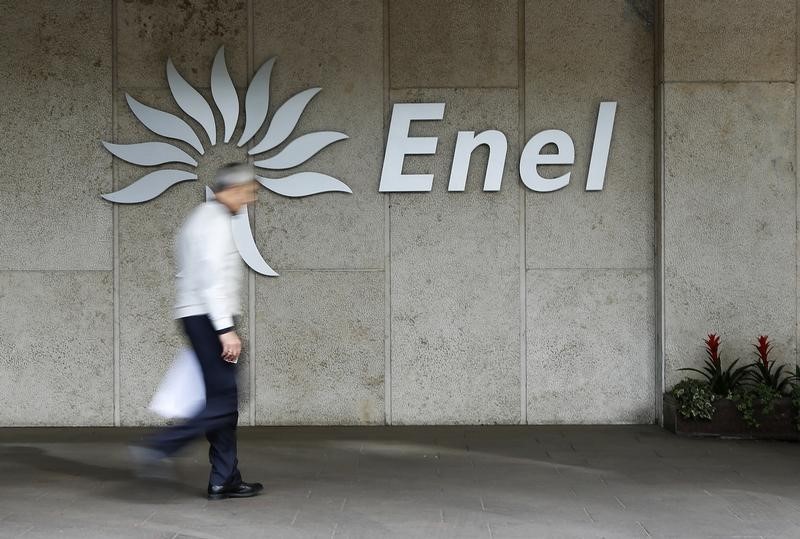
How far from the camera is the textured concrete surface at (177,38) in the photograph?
837 centimetres

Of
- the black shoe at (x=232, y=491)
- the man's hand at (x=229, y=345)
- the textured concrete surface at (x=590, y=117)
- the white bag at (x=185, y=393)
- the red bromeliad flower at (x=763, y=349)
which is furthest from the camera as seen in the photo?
the textured concrete surface at (x=590, y=117)

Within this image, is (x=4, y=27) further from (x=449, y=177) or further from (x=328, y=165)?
(x=449, y=177)

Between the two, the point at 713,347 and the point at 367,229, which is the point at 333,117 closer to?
the point at 367,229

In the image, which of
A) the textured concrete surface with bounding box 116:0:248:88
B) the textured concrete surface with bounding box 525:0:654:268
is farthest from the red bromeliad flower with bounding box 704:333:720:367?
the textured concrete surface with bounding box 116:0:248:88

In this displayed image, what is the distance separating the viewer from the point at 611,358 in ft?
27.5

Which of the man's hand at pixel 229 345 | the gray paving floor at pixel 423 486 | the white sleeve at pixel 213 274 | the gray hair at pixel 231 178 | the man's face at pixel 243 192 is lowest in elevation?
the gray paving floor at pixel 423 486

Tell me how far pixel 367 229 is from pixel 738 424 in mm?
3246

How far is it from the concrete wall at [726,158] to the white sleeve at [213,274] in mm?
4002

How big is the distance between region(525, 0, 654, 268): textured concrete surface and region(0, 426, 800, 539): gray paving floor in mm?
1496

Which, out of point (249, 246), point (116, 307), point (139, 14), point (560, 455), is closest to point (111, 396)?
point (116, 307)

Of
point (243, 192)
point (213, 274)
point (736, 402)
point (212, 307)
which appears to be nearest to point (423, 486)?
point (212, 307)

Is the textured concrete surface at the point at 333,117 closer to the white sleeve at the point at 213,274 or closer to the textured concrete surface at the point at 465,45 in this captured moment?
the textured concrete surface at the point at 465,45

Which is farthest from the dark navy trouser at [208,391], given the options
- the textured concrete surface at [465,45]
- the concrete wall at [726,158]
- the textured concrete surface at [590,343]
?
the concrete wall at [726,158]

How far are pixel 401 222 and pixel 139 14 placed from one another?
2718 millimetres
